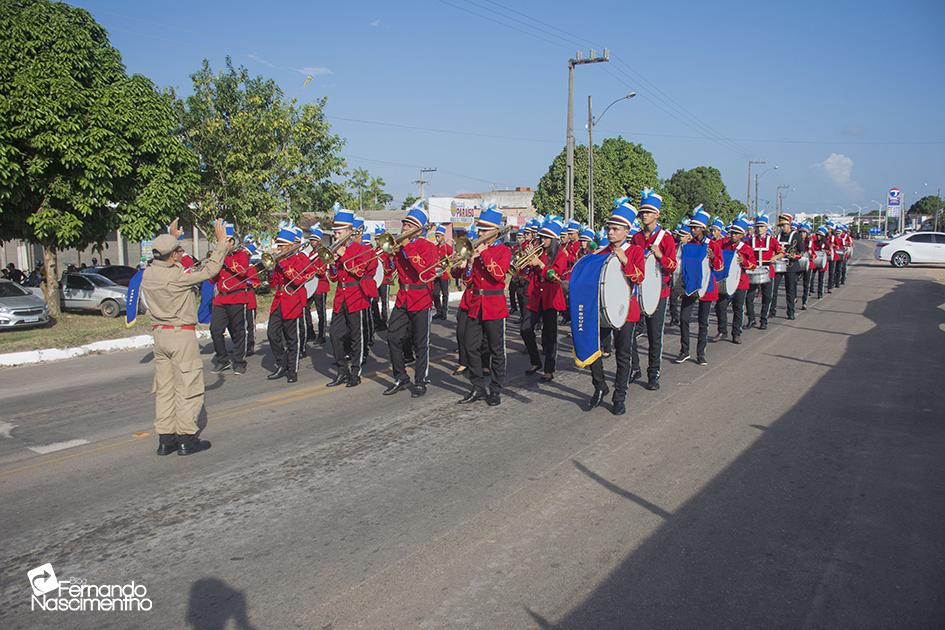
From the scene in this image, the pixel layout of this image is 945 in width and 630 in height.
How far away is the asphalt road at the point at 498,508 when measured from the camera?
3.73 m

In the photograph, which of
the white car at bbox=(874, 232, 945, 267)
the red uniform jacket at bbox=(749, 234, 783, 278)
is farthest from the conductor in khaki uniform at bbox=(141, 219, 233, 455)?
the white car at bbox=(874, 232, 945, 267)

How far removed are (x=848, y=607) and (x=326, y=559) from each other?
2.91 metres

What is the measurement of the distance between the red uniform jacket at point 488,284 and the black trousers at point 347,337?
172 centimetres

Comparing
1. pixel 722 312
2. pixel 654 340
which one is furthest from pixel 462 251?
pixel 722 312

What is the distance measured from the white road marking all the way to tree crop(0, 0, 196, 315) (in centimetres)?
1070

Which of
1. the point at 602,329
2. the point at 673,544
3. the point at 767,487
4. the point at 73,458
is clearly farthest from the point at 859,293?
the point at 73,458

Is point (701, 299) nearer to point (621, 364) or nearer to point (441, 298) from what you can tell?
point (621, 364)

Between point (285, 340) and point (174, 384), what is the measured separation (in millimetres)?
3550

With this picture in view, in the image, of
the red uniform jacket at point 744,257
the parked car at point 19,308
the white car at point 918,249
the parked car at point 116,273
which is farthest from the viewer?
the white car at point 918,249

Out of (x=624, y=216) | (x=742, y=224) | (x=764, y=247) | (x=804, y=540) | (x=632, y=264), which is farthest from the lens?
(x=764, y=247)

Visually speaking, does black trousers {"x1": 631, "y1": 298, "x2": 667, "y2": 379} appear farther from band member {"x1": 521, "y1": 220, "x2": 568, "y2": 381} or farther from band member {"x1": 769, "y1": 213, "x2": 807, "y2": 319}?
band member {"x1": 769, "y1": 213, "x2": 807, "y2": 319}

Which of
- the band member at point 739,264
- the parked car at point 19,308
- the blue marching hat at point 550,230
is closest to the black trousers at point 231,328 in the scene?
the blue marching hat at point 550,230

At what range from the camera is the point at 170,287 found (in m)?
6.30

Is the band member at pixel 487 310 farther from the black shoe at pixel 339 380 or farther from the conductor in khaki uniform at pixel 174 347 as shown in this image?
the conductor in khaki uniform at pixel 174 347
